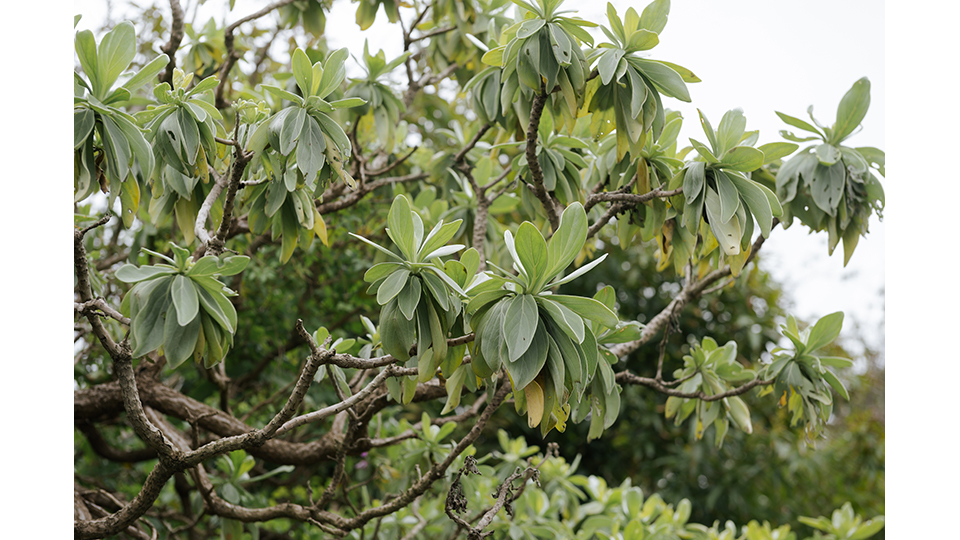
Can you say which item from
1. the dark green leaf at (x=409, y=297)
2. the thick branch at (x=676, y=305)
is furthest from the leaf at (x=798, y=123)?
the dark green leaf at (x=409, y=297)

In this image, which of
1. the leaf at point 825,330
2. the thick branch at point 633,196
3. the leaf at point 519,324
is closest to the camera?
the leaf at point 519,324

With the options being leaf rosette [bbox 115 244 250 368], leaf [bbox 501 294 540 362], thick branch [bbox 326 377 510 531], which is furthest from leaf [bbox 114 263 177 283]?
thick branch [bbox 326 377 510 531]

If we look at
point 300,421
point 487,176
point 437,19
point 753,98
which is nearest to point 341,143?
point 300,421

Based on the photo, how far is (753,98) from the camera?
2840 mm

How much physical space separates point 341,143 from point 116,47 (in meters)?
0.48

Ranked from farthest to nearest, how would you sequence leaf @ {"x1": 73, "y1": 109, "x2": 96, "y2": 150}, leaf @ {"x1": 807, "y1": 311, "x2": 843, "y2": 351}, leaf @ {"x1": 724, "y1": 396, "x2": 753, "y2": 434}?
leaf @ {"x1": 724, "y1": 396, "x2": 753, "y2": 434}, leaf @ {"x1": 807, "y1": 311, "x2": 843, "y2": 351}, leaf @ {"x1": 73, "y1": 109, "x2": 96, "y2": 150}

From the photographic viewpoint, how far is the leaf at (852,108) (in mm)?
1797

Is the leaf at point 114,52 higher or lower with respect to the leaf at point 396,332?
higher

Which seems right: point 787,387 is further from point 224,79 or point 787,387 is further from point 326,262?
point 224,79

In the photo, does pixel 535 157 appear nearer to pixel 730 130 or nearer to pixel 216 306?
pixel 730 130

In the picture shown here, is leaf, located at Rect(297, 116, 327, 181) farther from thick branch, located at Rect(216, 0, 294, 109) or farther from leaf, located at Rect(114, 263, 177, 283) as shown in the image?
thick branch, located at Rect(216, 0, 294, 109)

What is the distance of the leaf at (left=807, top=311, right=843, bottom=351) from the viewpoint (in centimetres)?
175

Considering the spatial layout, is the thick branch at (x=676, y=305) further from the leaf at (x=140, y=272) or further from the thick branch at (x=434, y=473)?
the leaf at (x=140, y=272)
